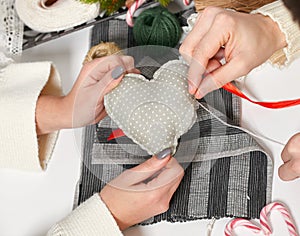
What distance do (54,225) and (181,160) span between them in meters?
0.26

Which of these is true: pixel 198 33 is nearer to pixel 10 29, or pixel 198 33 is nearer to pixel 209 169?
pixel 209 169

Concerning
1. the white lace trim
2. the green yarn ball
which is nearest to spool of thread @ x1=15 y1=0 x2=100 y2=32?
the white lace trim

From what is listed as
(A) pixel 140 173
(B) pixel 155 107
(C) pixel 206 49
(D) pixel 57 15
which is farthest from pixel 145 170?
(D) pixel 57 15

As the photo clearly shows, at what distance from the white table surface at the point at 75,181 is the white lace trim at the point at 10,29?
16 cm

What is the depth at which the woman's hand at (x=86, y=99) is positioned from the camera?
1.19m

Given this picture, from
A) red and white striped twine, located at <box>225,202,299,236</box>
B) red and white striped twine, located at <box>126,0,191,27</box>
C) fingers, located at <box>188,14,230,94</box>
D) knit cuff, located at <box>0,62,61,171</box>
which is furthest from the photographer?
red and white striped twine, located at <box>126,0,191,27</box>

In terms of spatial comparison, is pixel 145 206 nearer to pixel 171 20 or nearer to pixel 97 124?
pixel 97 124

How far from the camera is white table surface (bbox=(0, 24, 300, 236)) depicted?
1.25 meters

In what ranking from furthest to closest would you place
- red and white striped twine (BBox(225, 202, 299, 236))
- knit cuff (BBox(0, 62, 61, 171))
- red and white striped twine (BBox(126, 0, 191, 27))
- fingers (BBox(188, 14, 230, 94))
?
1. red and white striped twine (BBox(126, 0, 191, 27))
2. knit cuff (BBox(0, 62, 61, 171))
3. red and white striped twine (BBox(225, 202, 299, 236))
4. fingers (BBox(188, 14, 230, 94))

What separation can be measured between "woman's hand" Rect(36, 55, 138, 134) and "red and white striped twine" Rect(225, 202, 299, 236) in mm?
321

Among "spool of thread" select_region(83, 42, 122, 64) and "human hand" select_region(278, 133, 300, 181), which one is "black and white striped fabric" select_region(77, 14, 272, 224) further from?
"spool of thread" select_region(83, 42, 122, 64)

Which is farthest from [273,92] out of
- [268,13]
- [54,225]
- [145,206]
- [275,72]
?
[54,225]

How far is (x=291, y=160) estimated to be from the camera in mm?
1205

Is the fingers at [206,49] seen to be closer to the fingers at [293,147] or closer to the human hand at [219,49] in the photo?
the human hand at [219,49]
